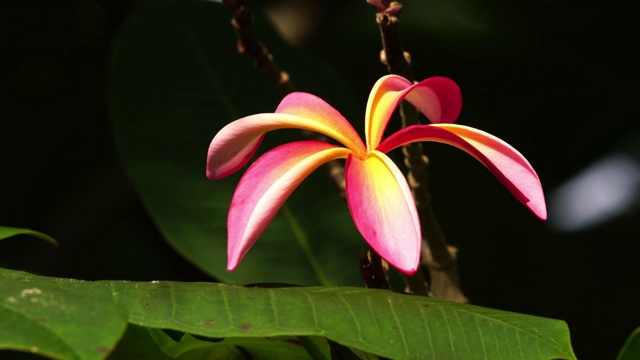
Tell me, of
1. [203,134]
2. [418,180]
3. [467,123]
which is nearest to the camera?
[418,180]

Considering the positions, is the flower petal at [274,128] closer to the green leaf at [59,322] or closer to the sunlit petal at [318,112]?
the sunlit petal at [318,112]

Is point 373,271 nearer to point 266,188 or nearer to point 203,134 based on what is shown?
point 266,188

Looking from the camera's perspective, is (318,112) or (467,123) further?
(467,123)

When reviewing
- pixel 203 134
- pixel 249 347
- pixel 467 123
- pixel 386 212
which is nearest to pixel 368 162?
pixel 386 212

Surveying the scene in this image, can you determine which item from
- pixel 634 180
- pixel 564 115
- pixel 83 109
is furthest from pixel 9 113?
pixel 634 180

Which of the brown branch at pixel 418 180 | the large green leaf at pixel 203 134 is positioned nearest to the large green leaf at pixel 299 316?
the brown branch at pixel 418 180

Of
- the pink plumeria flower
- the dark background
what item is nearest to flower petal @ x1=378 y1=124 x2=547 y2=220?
the pink plumeria flower

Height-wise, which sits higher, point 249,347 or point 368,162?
point 368,162
